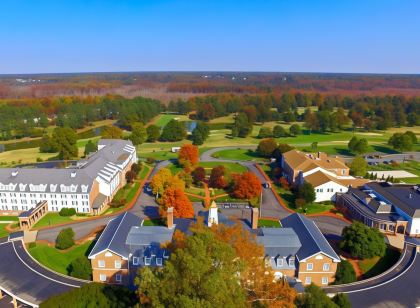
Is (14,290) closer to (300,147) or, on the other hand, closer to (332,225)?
(332,225)

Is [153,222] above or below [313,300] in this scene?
below

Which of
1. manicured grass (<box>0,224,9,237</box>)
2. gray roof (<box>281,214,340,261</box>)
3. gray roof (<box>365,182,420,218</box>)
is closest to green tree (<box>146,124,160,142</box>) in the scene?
manicured grass (<box>0,224,9,237</box>)

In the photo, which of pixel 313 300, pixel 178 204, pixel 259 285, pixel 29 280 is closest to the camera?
pixel 259 285

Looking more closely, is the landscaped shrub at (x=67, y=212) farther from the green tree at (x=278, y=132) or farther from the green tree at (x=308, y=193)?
the green tree at (x=278, y=132)

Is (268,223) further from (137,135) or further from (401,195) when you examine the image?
(137,135)

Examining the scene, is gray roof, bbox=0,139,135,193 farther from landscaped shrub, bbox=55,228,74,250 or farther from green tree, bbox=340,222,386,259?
green tree, bbox=340,222,386,259

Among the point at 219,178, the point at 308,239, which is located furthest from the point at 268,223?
the point at 219,178

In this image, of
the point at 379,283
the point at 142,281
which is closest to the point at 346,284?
the point at 379,283

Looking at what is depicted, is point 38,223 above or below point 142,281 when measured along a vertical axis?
below
